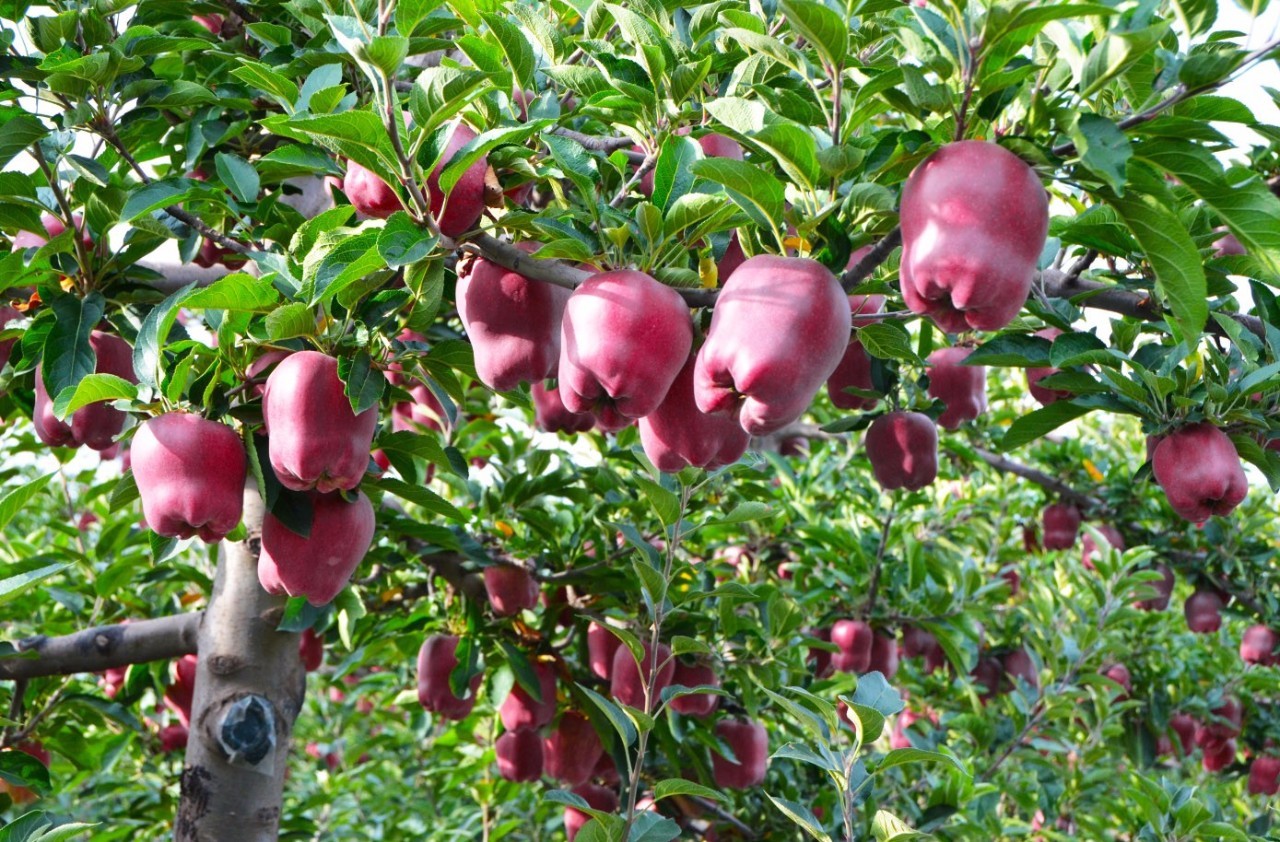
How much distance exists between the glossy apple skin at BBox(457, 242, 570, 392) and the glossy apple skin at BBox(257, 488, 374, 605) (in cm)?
31

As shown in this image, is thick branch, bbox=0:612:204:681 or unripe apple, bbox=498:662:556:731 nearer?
thick branch, bbox=0:612:204:681

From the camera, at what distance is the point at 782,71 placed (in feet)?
4.55

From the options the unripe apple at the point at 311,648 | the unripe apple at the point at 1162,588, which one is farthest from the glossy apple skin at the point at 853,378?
the unripe apple at the point at 1162,588

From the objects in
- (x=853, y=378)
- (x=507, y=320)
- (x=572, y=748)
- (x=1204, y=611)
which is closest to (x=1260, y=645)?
(x=1204, y=611)

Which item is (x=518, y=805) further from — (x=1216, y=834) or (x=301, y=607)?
(x=1216, y=834)

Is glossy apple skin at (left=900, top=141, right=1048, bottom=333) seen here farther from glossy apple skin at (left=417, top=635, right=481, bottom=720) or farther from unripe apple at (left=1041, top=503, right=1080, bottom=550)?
unripe apple at (left=1041, top=503, right=1080, bottom=550)

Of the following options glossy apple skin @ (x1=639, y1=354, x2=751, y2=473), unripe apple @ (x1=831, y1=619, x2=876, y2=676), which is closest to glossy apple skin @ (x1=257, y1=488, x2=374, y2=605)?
glossy apple skin @ (x1=639, y1=354, x2=751, y2=473)

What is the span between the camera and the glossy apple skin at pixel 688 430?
1229 mm

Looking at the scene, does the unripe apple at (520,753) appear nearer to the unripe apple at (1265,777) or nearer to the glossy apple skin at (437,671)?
the glossy apple skin at (437,671)

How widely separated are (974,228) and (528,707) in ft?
5.00

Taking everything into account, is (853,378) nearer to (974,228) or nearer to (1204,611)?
(974,228)

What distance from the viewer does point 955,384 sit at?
6.86 ft

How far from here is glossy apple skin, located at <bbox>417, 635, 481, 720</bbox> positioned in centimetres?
225

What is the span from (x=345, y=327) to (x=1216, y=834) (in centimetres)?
134
